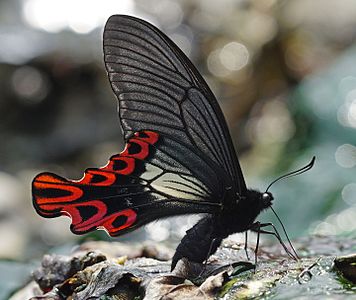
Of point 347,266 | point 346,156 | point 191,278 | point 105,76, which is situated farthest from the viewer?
point 105,76

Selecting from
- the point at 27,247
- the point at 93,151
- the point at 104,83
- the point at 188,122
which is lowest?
the point at 188,122

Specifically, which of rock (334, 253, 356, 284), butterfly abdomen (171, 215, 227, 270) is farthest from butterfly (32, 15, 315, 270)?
rock (334, 253, 356, 284)

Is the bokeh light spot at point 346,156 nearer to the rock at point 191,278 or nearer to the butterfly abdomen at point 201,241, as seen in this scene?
the rock at point 191,278

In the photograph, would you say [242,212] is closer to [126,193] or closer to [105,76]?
[126,193]

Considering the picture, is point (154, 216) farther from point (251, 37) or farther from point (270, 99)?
point (251, 37)

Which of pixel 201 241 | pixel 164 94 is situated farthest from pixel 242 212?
pixel 164 94

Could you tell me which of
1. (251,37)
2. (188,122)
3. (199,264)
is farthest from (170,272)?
(251,37)
